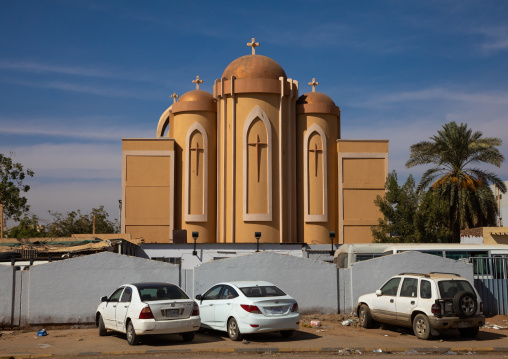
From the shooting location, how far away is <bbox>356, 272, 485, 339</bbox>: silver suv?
1541cm

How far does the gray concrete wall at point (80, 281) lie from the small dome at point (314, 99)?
26.0 metres

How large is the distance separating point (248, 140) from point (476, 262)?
69.6 feet

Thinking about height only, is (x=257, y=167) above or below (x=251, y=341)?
above

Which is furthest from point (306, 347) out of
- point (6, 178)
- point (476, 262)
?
point (6, 178)

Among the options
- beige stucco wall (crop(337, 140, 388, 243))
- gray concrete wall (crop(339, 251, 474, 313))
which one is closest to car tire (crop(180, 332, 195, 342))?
gray concrete wall (crop(339, 251, 474, 313))

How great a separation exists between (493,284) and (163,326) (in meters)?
12.5

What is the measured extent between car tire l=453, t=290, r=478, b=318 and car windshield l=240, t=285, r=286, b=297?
175 inches

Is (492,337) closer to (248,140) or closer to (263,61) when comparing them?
(248,140)

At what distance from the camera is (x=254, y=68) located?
136 feet

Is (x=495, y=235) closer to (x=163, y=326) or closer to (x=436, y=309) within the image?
(x=436, y=309)

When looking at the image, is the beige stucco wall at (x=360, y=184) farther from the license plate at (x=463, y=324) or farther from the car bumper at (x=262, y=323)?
the car bumper at (x=262, y=323)

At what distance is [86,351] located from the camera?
46.9 feet

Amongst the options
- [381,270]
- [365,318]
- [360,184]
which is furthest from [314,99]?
[365,318]

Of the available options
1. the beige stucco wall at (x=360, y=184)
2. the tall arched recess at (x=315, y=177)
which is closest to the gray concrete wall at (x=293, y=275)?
the tall arched recess at (x=315, y=177)
